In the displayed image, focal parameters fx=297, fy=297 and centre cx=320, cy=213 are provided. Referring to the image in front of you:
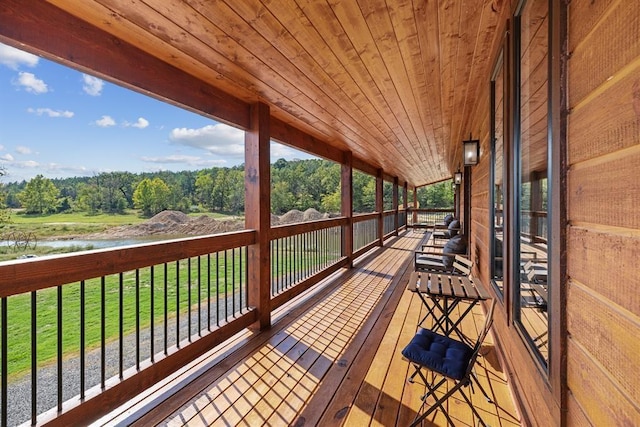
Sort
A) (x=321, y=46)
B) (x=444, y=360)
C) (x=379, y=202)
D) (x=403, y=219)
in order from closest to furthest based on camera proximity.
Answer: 1. (x=444, y=360)
2. (x=321, y=46)
3. (x=379, y=202)
4. (x=403, y=219)

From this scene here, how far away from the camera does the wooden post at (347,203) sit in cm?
608

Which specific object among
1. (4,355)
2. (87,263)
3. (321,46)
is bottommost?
(4,355)

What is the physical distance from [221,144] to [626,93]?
16517 millimetres

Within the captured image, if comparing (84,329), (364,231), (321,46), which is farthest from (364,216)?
(84,329)

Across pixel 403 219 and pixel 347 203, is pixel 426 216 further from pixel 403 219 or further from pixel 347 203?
pixel 347 203

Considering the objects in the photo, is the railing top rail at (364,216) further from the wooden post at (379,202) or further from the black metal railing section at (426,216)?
the black metal railing section at (426,216)

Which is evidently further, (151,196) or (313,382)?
(151,196)

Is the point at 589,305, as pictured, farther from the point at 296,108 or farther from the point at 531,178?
the point at 296,108

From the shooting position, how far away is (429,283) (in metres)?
2.58

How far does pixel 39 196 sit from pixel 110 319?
11.7 ft

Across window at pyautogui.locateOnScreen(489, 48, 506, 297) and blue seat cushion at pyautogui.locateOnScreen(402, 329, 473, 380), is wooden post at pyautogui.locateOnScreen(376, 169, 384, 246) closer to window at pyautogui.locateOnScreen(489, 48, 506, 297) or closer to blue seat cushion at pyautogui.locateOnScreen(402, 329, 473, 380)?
window at pyautogui.locateOnScreen(489, 48, 506, 297)

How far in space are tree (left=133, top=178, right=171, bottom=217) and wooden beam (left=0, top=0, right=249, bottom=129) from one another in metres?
2.58

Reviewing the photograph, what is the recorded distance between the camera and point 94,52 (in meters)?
1.76

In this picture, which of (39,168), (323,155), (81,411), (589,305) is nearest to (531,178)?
(589,305)
